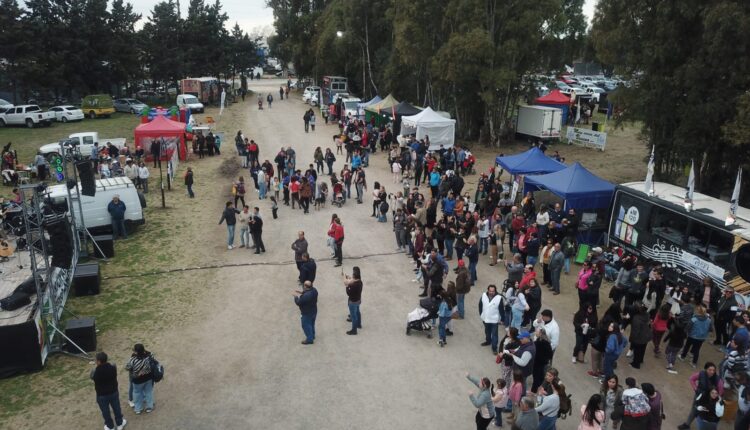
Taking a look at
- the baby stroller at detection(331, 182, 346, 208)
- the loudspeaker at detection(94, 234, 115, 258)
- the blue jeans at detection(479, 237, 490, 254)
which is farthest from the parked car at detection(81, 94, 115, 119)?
the blue jeans at detection(479, 237, 490, 254)

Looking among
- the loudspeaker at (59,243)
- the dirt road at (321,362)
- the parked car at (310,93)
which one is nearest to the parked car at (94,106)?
the parked car at (310,93)

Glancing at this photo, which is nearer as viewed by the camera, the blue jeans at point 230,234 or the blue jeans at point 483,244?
the blue jeans at point 483,244

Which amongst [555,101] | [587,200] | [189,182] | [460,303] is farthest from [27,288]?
[555,101]

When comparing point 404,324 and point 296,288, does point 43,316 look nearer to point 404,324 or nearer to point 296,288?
point 296,288

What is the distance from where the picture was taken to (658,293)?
11391mm

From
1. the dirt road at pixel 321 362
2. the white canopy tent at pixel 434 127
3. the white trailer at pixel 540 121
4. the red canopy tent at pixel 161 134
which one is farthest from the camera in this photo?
the white trailer at pixel 540 121

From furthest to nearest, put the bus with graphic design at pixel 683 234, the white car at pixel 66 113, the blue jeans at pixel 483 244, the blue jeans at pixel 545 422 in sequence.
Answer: the white car at pixel 66 113, the blue jeans at pixel 483 244, the bus with graphic design at pixel 683 234, the blue jeans at pixel 545 422

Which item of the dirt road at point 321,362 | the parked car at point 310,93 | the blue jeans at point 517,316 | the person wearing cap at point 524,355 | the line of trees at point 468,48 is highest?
the line of trees at point 468,48

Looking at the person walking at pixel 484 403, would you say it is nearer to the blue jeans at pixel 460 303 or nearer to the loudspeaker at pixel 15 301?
the blue jeans at pixel 460 303

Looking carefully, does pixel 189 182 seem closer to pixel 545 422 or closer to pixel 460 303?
pixel 460 303

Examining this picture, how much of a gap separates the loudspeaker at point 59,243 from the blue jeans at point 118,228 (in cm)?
603

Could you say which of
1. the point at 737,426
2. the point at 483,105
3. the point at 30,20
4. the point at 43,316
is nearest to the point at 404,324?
the point at 737,426

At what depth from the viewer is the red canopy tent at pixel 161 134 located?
83.0 feet

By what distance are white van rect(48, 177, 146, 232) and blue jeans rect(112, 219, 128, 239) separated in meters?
0.19
